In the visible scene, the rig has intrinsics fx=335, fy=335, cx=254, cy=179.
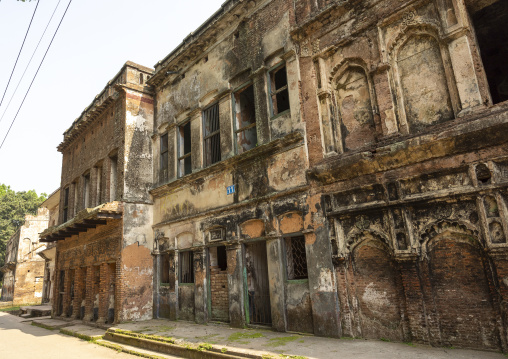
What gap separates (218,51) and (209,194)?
4.71 m

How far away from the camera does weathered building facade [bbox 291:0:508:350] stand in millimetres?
5520

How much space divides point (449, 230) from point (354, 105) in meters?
3.33

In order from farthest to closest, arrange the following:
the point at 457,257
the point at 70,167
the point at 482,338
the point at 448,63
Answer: the point at 70,167 < the point at 448,63 < the point at 457,257 < the point at 482,338

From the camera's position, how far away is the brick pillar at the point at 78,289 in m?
14.6

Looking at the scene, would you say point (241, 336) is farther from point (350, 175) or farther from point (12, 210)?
point (12, 210)

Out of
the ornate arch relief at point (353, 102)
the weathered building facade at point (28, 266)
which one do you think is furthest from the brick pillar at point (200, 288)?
the weathered building facade at point (28, 266)

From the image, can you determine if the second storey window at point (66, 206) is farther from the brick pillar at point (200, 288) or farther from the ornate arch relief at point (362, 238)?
the ornate arch relief at point (362, 238)

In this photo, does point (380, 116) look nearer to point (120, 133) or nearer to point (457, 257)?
point (457, 257)

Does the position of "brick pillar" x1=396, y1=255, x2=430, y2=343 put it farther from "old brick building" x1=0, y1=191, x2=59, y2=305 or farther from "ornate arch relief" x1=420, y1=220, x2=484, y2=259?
"old brick building" x1=0, y1=191, x2=59, y2=305

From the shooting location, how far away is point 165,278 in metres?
12.1

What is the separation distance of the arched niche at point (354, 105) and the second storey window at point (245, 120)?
2.84 metres

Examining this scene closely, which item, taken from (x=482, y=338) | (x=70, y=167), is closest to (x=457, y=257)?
(x=482, y=338)

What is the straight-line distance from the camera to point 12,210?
4606cm

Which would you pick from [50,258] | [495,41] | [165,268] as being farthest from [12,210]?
[495,41]
